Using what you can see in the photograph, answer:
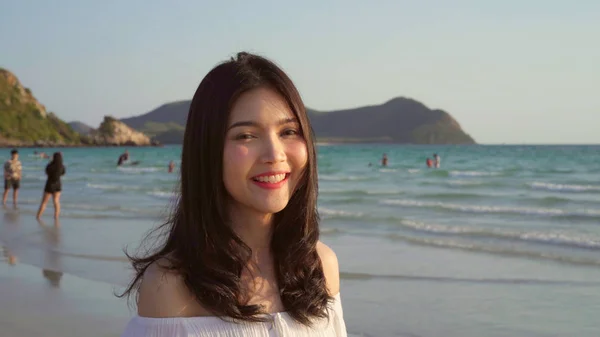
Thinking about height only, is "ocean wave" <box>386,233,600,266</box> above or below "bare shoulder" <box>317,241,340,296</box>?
below

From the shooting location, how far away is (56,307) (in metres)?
7.02

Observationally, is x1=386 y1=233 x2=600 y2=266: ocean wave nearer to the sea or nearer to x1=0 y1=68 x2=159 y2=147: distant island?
the sea

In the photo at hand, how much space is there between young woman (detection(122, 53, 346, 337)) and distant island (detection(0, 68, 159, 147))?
490 feet

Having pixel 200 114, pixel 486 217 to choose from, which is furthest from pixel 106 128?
pixel 200 114

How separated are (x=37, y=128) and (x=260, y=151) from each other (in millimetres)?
156571

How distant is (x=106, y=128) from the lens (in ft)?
525

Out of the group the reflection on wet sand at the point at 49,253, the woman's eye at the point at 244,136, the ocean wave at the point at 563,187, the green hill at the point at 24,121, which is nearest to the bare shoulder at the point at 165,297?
the woman's eye at the point at 244,136

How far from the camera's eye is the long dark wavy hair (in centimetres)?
186

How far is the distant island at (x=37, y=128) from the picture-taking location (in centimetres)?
14345

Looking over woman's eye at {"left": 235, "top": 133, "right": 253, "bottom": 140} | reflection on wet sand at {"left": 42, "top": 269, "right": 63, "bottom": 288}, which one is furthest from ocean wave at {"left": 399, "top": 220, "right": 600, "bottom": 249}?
woman's eye at {"left": 235, "top": 133, "right": 253, "bottom": 140}

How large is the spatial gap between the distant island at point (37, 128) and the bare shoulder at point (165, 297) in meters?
149

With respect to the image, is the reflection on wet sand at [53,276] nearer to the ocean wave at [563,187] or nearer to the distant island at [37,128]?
the ocean wave at [563,187]

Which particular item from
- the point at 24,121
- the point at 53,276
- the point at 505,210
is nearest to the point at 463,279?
the point at 53,276

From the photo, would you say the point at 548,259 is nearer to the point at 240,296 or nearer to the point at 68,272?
the point at 68,272
